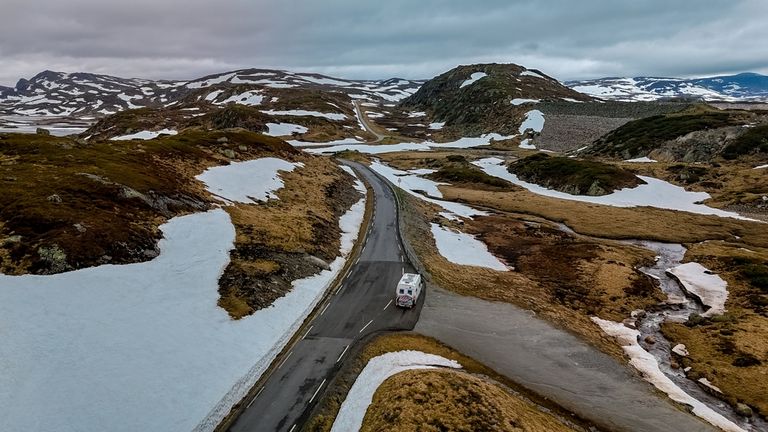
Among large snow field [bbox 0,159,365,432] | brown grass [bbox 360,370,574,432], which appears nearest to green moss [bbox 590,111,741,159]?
brown grass [bbox 360,370,574,432]

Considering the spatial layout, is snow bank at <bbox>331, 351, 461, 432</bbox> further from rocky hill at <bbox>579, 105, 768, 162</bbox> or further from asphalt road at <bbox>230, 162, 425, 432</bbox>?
rocky hill at <bbox>579, 105, 768, 162</bbox>

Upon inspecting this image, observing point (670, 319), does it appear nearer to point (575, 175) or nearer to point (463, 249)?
point (463, 249)

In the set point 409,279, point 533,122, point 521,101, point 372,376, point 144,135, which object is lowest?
point 372,376

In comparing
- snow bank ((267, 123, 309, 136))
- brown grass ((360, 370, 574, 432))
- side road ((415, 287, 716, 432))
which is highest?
snow bank ((267, 123, 309, 136))

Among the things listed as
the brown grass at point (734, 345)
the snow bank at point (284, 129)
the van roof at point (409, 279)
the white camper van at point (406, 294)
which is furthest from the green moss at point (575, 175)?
the snow bank at point (284, 129)

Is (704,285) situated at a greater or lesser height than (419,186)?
lesser

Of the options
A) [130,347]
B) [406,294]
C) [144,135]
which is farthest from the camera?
[144,135]

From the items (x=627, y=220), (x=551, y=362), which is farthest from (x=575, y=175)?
(x=551, y=362)
